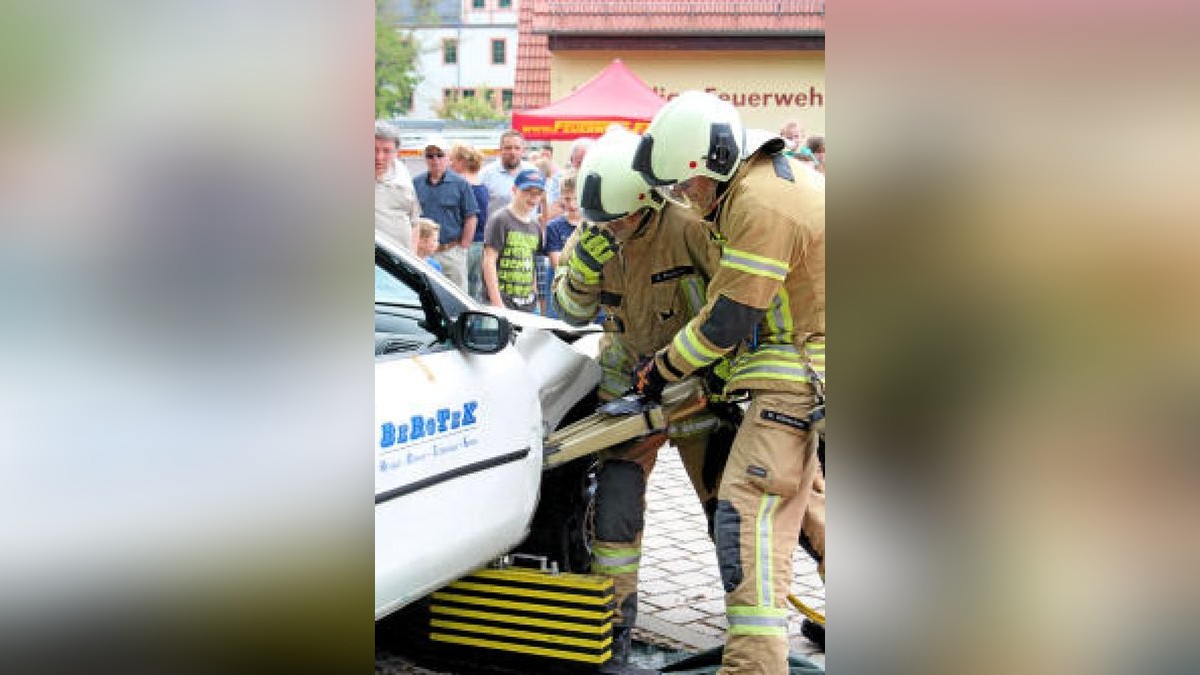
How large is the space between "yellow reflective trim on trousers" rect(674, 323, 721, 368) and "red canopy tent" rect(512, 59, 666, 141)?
11.4m

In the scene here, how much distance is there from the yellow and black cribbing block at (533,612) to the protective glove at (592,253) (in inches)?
45.8

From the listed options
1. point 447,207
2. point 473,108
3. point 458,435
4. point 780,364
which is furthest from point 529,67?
point 458,435

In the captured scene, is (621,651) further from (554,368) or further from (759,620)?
(554,368)

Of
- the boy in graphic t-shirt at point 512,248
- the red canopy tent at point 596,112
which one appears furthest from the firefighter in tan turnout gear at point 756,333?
the red canopy tent at point 596,112

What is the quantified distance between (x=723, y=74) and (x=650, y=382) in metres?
19.7

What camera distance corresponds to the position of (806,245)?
3.65 meters

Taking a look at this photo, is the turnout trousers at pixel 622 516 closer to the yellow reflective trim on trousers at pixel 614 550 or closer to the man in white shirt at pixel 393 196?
the yellow reflective trim on trousers at pixel 614 550

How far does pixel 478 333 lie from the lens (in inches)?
145

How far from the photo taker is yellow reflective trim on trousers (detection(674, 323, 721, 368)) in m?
3.79
